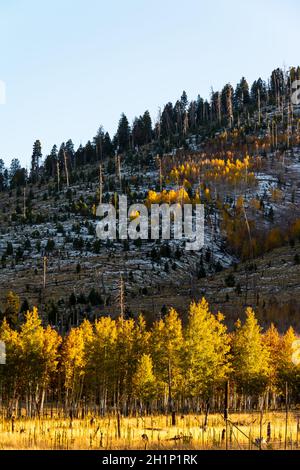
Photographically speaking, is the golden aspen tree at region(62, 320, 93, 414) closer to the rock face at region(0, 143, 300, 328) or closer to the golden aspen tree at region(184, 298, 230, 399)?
the golden aspen tree at region(184, 298, 230, 399)

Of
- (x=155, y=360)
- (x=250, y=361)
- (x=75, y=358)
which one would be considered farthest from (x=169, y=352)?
(x=75, y=358)

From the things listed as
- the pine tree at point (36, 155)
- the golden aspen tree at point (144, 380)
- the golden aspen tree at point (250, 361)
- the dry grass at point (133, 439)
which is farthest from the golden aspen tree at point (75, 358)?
the pine tree at point (36, 155)

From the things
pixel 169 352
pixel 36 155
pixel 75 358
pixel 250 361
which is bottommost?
pixel 250 361

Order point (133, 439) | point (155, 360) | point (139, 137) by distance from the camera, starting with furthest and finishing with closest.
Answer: point (139, 137) → point (155, 360) → point (133, 439)

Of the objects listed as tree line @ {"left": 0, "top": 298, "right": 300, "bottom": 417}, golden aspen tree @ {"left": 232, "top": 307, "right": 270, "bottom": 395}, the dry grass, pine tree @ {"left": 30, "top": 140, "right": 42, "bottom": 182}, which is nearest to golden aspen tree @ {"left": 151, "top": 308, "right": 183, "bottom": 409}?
tree line @ {"left": 0, "top": 298, "right": 300, "bottom": 417}

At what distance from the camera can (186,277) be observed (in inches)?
4003

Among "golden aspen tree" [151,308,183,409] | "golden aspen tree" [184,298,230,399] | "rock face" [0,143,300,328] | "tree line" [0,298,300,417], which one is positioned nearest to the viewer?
"golden aspen tree" [184,298,230,399]

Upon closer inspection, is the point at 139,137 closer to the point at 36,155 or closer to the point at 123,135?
the point at 123,135

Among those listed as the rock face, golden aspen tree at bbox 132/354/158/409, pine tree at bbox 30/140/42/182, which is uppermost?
pine tree at bbox 30/140/42/182

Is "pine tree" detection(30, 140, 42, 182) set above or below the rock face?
above

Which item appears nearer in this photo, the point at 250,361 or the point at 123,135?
the point at 250,361
